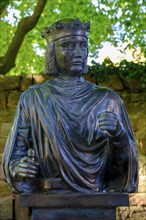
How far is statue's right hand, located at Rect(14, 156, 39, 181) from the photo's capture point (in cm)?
306

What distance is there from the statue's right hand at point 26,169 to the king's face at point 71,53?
23.3 inches

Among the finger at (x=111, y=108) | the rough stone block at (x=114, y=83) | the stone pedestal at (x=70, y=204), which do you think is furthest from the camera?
the rough stone block at (x=114, y=83)

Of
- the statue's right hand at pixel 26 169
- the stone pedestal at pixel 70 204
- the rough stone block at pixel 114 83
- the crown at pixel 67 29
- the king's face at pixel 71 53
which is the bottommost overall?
the stone pedestal at pixel 70 204

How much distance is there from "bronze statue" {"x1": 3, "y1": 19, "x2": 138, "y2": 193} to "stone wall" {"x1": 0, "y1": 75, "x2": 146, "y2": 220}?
2705 millimetres

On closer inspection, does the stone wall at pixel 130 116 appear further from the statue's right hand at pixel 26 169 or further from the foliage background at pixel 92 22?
the statue's right hand at pixel 26 169

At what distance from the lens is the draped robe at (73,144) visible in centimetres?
315

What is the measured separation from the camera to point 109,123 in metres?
3.06

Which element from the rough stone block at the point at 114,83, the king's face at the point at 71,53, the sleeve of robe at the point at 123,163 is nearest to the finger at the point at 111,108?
the sleeve of robe at the point at 123,163

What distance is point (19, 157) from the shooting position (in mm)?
3201

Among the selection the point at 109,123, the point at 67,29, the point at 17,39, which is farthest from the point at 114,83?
the point at 109,123

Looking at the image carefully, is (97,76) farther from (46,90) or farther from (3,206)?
(46,90)

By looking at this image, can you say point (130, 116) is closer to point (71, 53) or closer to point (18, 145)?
point (71, 53)

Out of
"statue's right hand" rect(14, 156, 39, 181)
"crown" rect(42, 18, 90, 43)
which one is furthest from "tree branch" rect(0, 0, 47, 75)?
"statue's right hand" rect(14, 156, 39, 181)

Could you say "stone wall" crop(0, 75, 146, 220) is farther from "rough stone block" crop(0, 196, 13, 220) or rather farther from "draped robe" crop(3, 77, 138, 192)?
"draped robe" crop(3, 77, 138, 192)
